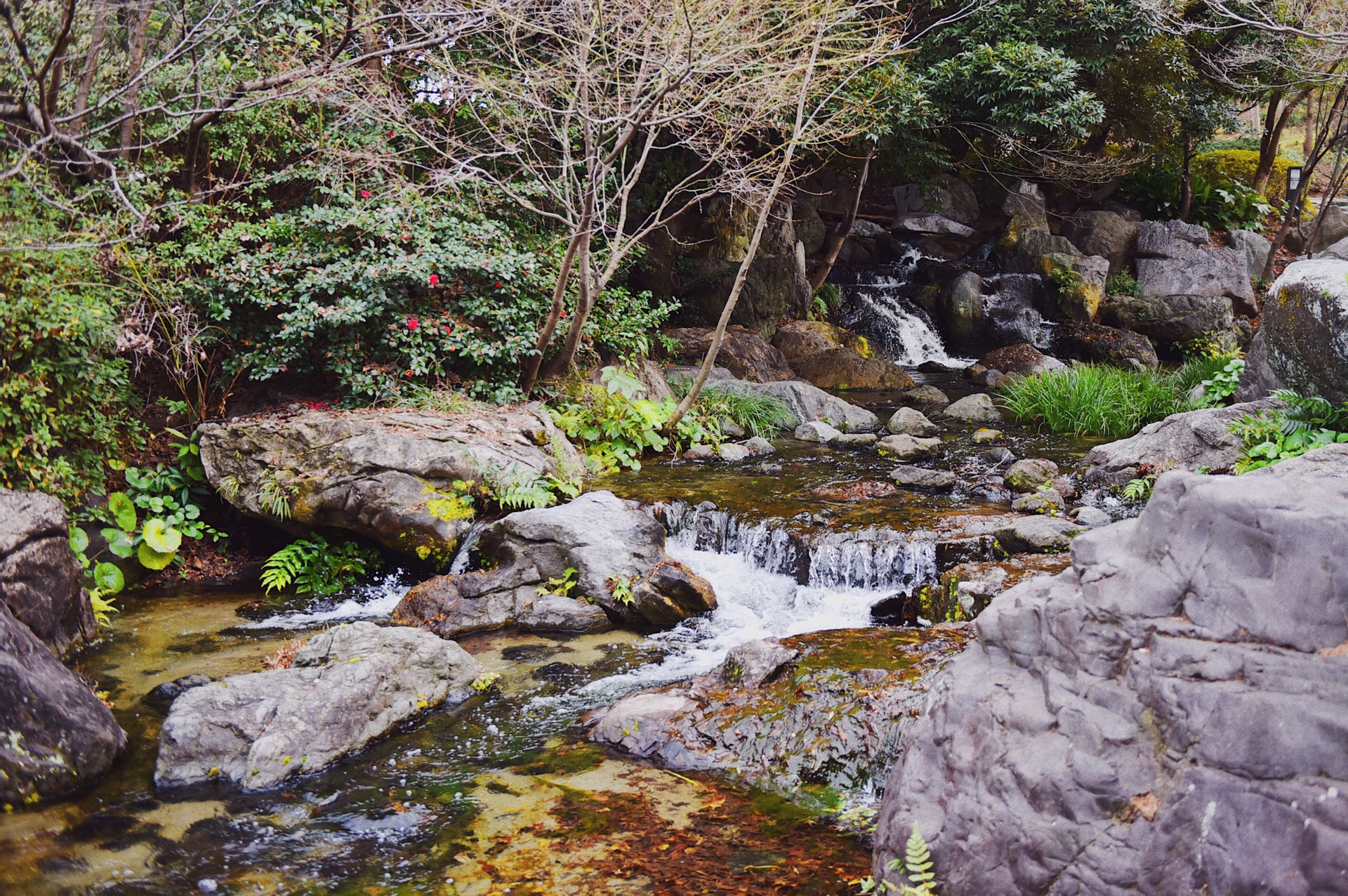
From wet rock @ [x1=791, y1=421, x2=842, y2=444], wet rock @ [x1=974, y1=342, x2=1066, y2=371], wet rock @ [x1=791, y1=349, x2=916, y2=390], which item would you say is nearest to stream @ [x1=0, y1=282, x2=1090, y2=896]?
wet rock @ [x1=791, y1=421, x2=842, y2=444]

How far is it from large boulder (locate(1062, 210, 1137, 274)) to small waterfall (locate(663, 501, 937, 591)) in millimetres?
13120

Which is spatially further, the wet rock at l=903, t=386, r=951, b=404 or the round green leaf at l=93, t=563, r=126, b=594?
the wet rock at l=903, t=386, r=951, b=404

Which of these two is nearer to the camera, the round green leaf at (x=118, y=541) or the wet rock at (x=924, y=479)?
the round green leaf at (x=118, y=541)

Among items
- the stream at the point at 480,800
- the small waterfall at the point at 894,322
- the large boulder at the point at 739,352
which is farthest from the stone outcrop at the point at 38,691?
the small waterfall at the point at 894,322

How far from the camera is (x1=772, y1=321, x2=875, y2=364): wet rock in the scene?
1473cm

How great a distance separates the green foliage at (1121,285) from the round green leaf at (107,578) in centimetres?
1676

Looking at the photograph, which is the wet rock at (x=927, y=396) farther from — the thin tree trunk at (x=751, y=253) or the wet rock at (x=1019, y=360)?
the thin tree trunk at (x=751, y=253)

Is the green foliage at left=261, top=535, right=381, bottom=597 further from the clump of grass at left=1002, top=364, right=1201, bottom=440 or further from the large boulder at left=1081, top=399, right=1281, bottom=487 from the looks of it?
the clump of grass at left=1002, top=364, right=1201, bottom=440

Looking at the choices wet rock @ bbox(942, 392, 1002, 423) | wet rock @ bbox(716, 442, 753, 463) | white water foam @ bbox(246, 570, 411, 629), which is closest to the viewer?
white water foam @ bbox(246, 570, 411, 629)

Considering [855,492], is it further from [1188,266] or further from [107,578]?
[1188,266]

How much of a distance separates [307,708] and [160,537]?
3549 mm

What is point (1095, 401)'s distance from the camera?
36.0ft

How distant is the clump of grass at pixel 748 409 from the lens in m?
11.3

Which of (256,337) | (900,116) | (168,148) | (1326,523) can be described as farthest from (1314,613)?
(900,116)
